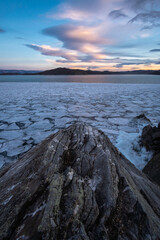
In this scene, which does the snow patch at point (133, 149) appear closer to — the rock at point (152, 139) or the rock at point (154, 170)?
the rock at point (152, 139)

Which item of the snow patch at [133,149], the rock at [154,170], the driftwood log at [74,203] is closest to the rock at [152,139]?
the snow patch at [133,149]

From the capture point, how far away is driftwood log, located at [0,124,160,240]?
0.85 metres

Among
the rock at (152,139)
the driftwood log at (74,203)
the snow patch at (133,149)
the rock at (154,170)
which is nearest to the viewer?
the driftwood log at (74,203)

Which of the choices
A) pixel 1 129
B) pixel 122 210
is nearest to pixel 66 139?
pixel 122 210

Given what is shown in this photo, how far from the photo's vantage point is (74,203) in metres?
0.97

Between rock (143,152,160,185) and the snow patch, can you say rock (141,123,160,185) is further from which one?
the snow patch

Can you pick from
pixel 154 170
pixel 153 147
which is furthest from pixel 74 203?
pixel 153 147

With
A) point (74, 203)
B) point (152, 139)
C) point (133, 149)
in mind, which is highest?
point (74, 203)

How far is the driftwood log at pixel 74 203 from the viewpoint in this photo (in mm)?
850

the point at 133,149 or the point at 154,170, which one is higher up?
the point at 154,170

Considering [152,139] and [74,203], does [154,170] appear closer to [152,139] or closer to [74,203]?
[152,139]

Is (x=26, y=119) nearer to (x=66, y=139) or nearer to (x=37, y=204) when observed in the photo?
(x=66, y=139)

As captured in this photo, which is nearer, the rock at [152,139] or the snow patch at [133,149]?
the snow patch at [133,149]

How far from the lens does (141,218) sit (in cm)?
96
